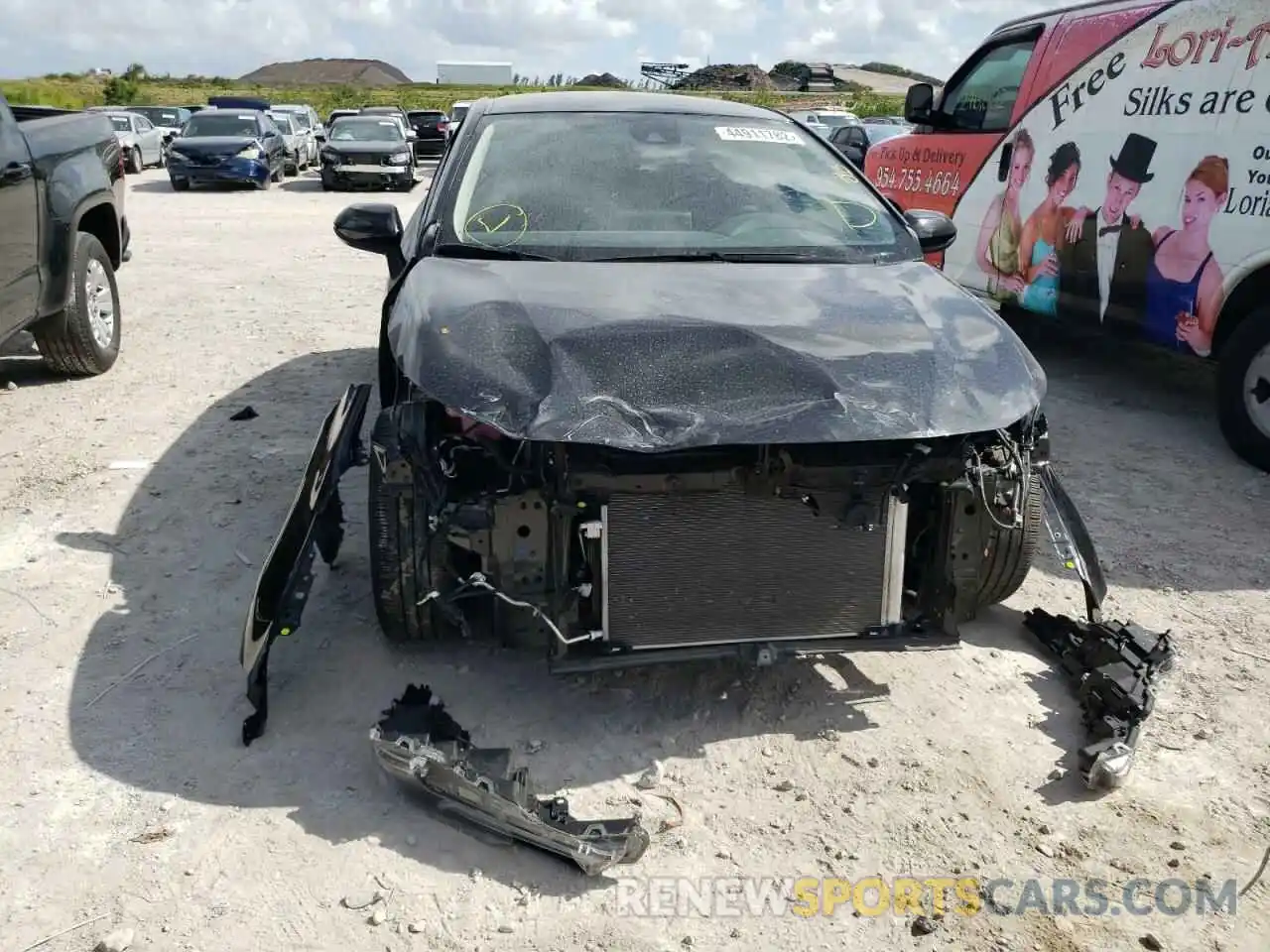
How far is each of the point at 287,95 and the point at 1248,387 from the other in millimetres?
62796

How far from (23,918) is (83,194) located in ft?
16.3

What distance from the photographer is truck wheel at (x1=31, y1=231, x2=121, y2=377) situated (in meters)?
6.08

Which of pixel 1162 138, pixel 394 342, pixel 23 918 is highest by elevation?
pixel 1162 138

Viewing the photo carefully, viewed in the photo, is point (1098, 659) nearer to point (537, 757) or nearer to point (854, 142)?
point (537, 757)

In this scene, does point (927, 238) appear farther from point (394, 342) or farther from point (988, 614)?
point (394, 342)

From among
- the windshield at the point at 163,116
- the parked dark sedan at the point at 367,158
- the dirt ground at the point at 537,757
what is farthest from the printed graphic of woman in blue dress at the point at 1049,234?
the windshield at the point at 163,116

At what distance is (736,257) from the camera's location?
11.8 ft

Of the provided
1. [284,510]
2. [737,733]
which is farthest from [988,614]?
[284,510]

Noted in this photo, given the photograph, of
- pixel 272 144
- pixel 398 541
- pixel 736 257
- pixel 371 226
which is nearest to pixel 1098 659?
pixel 736 257

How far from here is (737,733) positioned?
10.1 ft

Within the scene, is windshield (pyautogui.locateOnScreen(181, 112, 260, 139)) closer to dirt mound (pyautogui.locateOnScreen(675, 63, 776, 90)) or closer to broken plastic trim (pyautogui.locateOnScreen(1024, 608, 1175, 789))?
broken plastic trim (pyautogui.locateOnScreen(1024, 608, 1175, 789))

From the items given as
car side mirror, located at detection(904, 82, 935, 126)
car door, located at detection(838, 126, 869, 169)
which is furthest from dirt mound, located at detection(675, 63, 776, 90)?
car side mirror, located at detection(904, 82, 935, 126)

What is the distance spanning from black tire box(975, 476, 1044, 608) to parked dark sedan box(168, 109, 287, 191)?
18677 millimetres

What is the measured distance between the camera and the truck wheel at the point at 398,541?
9.48 feet
